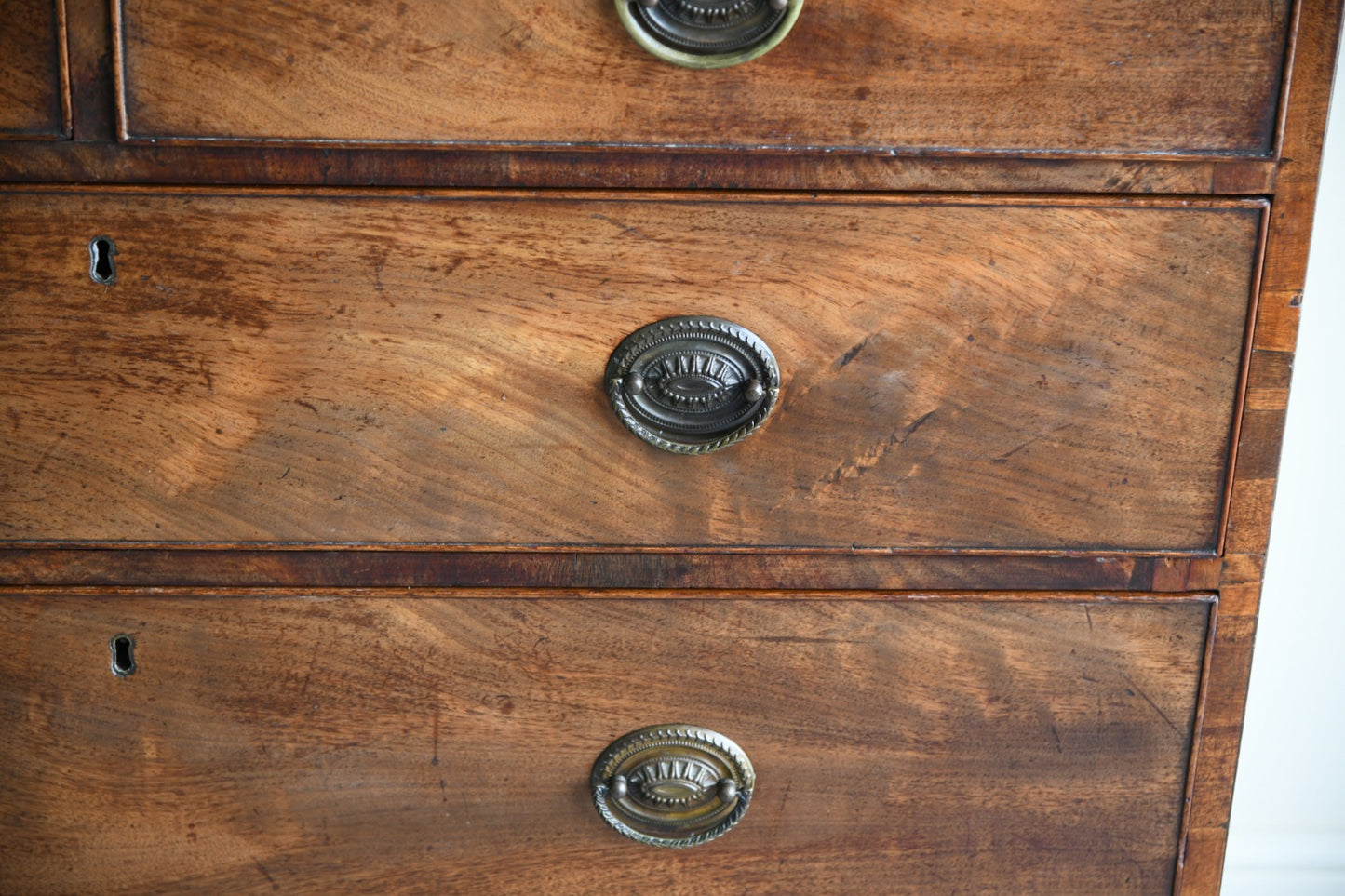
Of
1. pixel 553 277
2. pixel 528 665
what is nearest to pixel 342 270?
pixel 553 277

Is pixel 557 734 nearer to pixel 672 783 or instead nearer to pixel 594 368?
pixel 672 783

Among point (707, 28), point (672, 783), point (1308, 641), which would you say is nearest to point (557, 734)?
point (672, 783)

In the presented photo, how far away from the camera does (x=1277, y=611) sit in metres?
1.11

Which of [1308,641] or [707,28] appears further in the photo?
[1308,641]

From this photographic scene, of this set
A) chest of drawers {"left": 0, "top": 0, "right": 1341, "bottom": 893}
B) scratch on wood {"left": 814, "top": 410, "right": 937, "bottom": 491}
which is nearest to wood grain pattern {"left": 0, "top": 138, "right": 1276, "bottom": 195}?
chest of drawers {"left": 0, "top": 0, "right": 1341, "bottom": 893}

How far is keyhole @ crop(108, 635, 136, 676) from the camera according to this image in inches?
22.8

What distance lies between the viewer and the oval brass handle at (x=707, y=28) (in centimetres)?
50

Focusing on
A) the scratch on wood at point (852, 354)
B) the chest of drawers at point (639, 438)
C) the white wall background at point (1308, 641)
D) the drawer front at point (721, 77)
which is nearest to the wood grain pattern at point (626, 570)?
the chest of drawers at point (639, 438)

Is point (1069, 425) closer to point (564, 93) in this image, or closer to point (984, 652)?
point (984, 652)

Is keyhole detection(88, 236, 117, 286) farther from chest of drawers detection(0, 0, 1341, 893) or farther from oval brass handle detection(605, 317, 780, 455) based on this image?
oval brass handle detection(605, 317, 780, 455)

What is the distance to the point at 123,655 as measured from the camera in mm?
583

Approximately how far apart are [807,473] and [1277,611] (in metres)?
0.81

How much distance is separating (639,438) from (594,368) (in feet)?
0.15

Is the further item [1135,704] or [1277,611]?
[1277,611]
